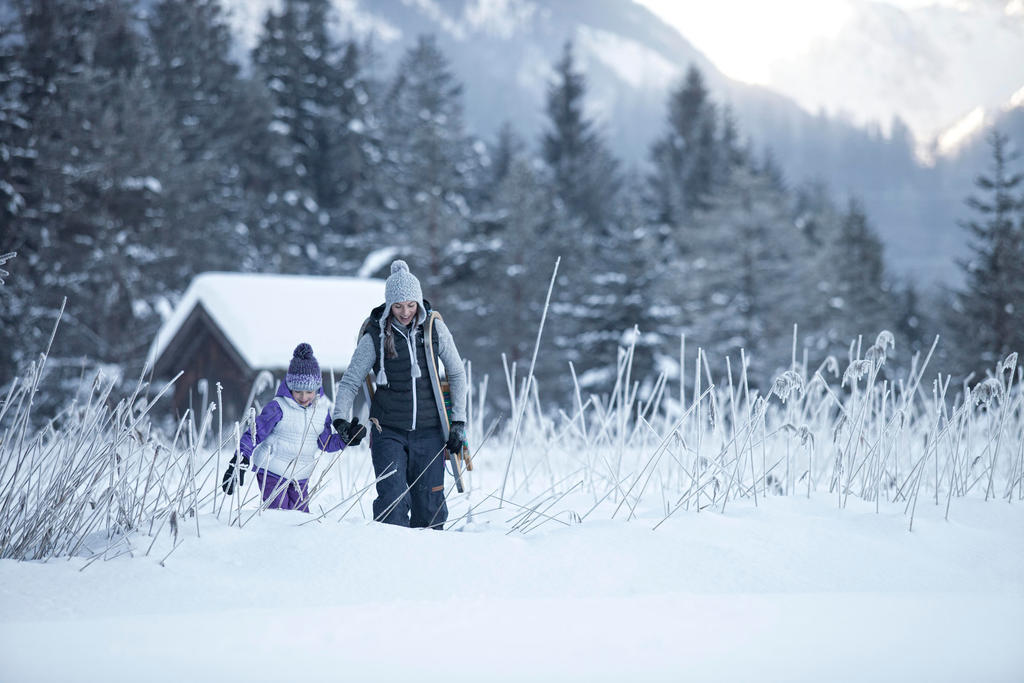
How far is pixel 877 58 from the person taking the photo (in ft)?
270

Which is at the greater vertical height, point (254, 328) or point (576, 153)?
point (576, 153)

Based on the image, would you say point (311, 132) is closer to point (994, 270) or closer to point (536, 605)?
point (994, 270)

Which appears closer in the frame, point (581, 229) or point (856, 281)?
point (581, 229)

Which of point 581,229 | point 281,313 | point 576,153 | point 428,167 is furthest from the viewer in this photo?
point 576,153

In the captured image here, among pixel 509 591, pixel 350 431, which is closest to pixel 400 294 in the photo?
pixel 350 431

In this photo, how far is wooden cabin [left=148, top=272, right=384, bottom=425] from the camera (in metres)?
12.1

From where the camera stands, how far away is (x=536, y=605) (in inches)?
94.3

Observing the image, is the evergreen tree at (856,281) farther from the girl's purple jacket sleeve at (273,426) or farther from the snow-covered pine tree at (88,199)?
the girl's purple jacket sleeve at (273,426)

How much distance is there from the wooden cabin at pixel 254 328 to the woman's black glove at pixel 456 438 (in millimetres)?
7928

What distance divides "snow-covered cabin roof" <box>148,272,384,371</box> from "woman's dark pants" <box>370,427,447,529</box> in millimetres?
7940

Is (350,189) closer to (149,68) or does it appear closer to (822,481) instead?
(149,68)

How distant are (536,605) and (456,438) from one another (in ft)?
4.21

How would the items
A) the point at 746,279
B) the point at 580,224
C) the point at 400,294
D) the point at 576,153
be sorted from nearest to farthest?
1. the point at 400,294
2. the point at 746,279
3. the point at 580,224
4. the point at 576,153

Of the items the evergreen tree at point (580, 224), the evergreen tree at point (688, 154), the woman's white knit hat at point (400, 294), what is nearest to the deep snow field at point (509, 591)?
the woman's white knit hat at point (400, 294)
